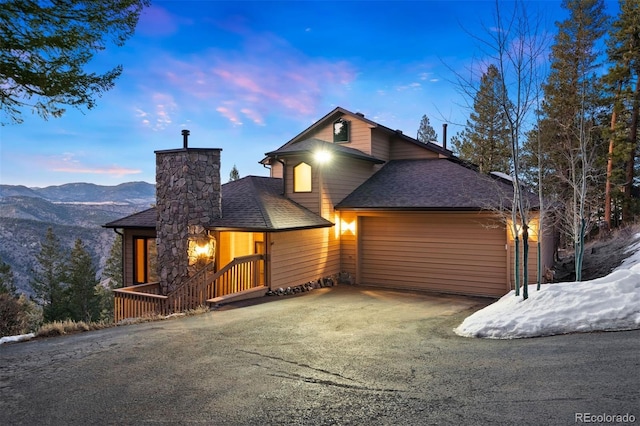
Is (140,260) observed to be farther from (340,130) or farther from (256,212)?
(340,130)

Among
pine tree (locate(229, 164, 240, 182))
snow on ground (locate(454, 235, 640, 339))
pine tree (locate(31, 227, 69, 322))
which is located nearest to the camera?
snow on ground (locate(454, 235, 640, 339))

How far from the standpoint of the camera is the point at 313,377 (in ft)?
15.0

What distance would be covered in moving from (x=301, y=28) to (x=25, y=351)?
14317 mm

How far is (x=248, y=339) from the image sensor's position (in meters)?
6.42

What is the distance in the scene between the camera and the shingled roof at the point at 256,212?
36.0 ft

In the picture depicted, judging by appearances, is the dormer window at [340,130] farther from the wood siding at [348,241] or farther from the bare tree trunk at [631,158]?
the bare tree trunk at [631,158]

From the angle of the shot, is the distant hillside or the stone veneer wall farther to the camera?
the distant hillside

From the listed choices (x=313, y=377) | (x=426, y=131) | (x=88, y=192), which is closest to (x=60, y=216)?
(x=88, y=192)

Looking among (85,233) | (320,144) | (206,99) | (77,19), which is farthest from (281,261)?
(85,233)

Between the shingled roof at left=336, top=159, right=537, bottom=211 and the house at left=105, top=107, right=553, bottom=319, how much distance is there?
0.13ft

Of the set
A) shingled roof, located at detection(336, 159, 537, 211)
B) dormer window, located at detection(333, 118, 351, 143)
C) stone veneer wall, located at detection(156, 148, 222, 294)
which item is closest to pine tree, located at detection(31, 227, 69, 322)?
stone veneer wall, located at detection(156, 148, 222, 294)

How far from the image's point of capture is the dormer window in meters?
15.9

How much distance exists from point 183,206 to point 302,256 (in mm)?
3869

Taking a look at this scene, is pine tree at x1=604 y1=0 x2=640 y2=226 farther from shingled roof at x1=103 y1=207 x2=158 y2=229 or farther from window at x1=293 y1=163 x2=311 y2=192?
shingled roof at x1=103 y1=207 x2=158 y2=229
